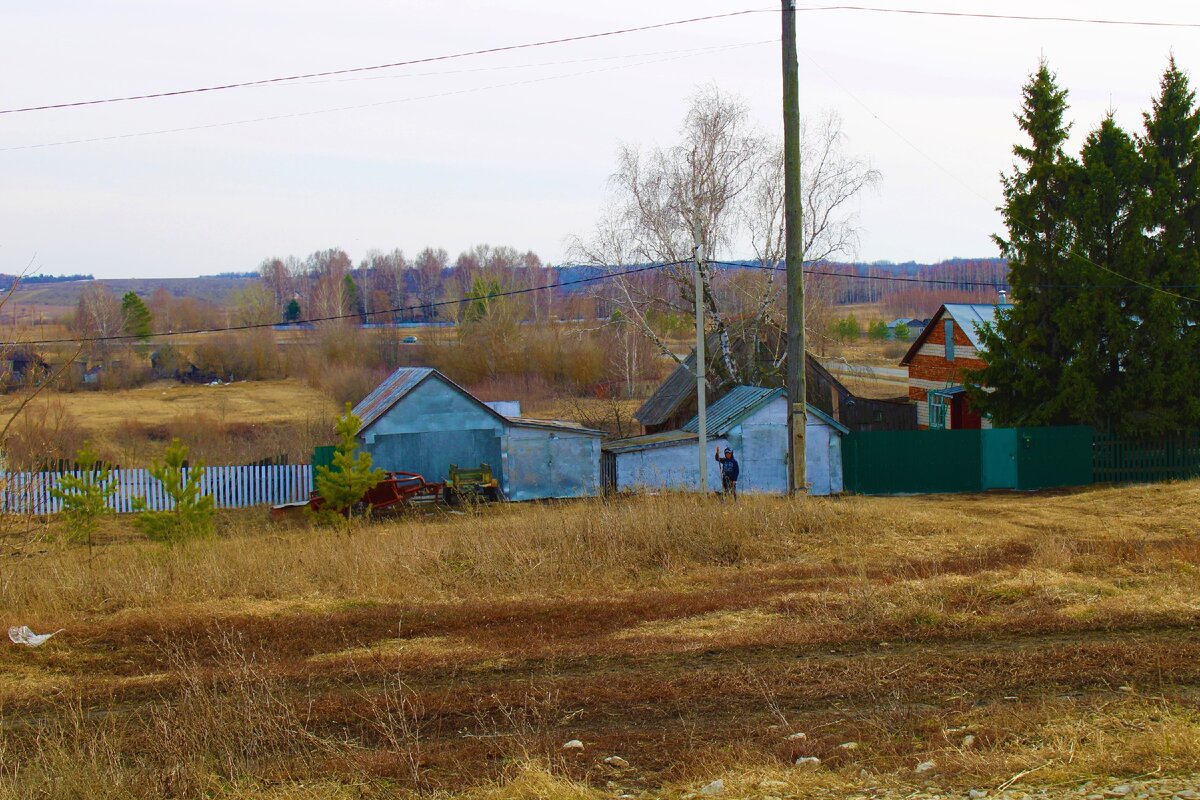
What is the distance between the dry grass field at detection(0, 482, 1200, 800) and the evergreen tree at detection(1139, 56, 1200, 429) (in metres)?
13.1

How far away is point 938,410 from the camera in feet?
120

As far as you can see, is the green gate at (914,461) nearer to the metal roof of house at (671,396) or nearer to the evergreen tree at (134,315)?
the metal roof of house at (671,396)

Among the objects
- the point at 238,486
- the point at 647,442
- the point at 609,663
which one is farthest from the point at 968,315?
the point at 609,663

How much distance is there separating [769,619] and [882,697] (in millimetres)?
2419

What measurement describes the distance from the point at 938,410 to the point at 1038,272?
37.0 feet

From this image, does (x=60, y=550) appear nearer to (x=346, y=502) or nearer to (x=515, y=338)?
(x=346, y=502)

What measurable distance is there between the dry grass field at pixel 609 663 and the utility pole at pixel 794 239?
1.95 metres

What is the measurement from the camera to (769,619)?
9.23m

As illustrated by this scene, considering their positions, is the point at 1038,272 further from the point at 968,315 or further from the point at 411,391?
the point at 411,391

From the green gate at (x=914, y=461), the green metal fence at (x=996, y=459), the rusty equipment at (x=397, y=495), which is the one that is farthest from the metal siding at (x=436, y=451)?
the green metal fence at (x=996, y=459)

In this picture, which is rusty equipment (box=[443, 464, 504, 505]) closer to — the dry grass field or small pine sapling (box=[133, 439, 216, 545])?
small pine sapling (box=[133, 439, 216, 545])

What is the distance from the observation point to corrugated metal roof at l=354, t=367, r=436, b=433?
1032 inches

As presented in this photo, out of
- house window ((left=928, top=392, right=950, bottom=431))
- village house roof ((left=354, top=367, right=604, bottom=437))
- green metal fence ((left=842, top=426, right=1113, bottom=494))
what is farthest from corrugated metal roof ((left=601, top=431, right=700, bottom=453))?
house window ((left=928, top=392, right=950, bottom=431))

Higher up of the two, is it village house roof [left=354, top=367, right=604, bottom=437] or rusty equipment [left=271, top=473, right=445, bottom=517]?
village house roof [left=354, top=367, right=604, bottom=437]
